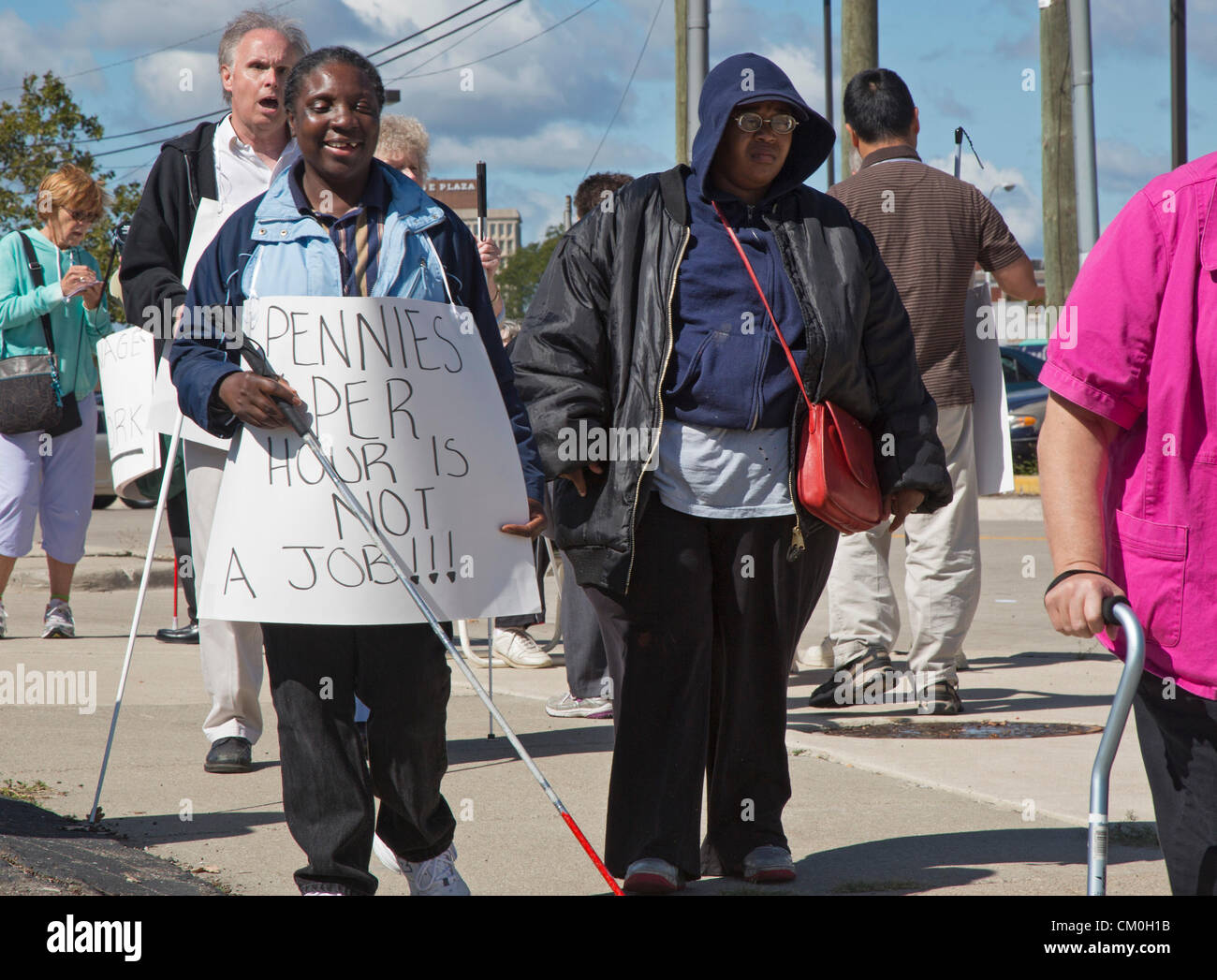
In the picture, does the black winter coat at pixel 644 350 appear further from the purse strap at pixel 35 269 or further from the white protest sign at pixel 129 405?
the purse strap at pixel 35 269

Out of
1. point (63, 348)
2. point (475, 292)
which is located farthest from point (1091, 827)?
point (63, 348)

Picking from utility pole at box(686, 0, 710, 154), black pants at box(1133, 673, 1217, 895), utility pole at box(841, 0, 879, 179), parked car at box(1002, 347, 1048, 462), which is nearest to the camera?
black pants at box(1133, 673, 1217, 895)

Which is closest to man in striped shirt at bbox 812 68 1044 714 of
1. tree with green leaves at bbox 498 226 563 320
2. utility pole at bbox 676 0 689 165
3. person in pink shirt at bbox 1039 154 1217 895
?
person in pink shirt at bbox 1039 154 1217 895

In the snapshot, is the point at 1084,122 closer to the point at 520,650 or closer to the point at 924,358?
the point at 924,358

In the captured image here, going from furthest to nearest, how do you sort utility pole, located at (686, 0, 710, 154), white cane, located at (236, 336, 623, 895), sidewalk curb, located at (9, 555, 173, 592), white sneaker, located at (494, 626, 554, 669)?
sidewalk curb, located at (9, 555, 173, 592) < utility pole, located at (686, 0, 710, 154) < white sneaker, located at (494, 626, 554, 669) < white cane, located at (236, 336, 623, 895)

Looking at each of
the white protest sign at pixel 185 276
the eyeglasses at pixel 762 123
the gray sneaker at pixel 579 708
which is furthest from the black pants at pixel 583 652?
the eyeglasses at pixel 762 123

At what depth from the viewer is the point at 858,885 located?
3830 mm

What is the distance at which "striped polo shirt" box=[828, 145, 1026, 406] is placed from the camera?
20.0 ft

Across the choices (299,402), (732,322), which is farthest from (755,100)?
(299,402)

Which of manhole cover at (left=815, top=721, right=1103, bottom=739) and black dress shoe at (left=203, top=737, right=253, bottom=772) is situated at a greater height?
black dress shoe at (left=203, top=737, right=253, bottom=772)

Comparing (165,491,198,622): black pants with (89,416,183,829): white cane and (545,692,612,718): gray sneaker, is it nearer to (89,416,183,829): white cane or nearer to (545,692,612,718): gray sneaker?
(89,416,183,829): white cane

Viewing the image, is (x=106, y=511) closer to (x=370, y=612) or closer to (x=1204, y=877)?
(x=370, y=612)

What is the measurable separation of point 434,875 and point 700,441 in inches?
48.2

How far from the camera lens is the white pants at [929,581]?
626cm
